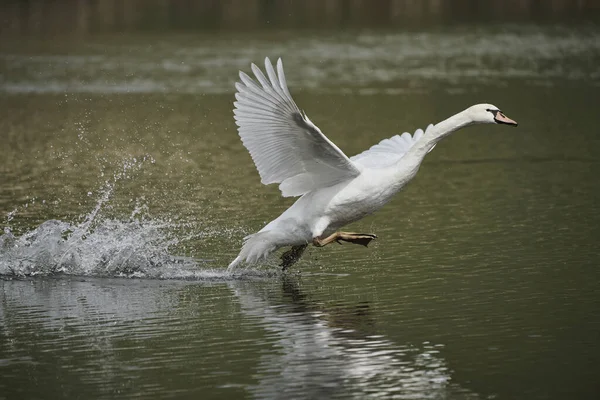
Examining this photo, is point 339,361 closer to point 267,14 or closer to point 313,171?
point 313,171

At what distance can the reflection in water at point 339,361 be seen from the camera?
8586mm

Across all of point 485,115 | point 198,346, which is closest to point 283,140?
point 485,115

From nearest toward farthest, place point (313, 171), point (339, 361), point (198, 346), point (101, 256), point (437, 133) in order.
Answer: point (339, 361)
point (198, 346)
point (437, 133)
point (313, 171)
point (101, 256)

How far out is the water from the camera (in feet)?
30.0

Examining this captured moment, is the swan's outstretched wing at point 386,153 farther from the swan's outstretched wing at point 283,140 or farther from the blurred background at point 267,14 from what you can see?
the blurred background at point 267,14

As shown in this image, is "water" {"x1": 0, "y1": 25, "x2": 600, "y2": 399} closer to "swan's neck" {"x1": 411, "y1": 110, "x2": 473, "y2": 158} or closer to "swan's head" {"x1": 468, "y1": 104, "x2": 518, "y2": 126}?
"swan's neck" {"x1": 411, "y1": 110, "x2": 473, "y2": 158}

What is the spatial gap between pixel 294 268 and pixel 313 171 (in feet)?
4.62

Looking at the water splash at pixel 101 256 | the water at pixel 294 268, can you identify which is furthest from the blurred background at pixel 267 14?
the water splash at pixel 101 256

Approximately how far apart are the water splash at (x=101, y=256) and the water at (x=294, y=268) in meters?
0.02

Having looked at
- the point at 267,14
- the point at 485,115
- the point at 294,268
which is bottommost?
the point at 294,268

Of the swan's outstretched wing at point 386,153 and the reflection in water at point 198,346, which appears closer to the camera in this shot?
the reflection in water at point 198,346

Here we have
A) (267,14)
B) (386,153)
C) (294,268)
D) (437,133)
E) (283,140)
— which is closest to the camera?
(283,140)

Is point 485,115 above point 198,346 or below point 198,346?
above

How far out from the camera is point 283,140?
11.9m
